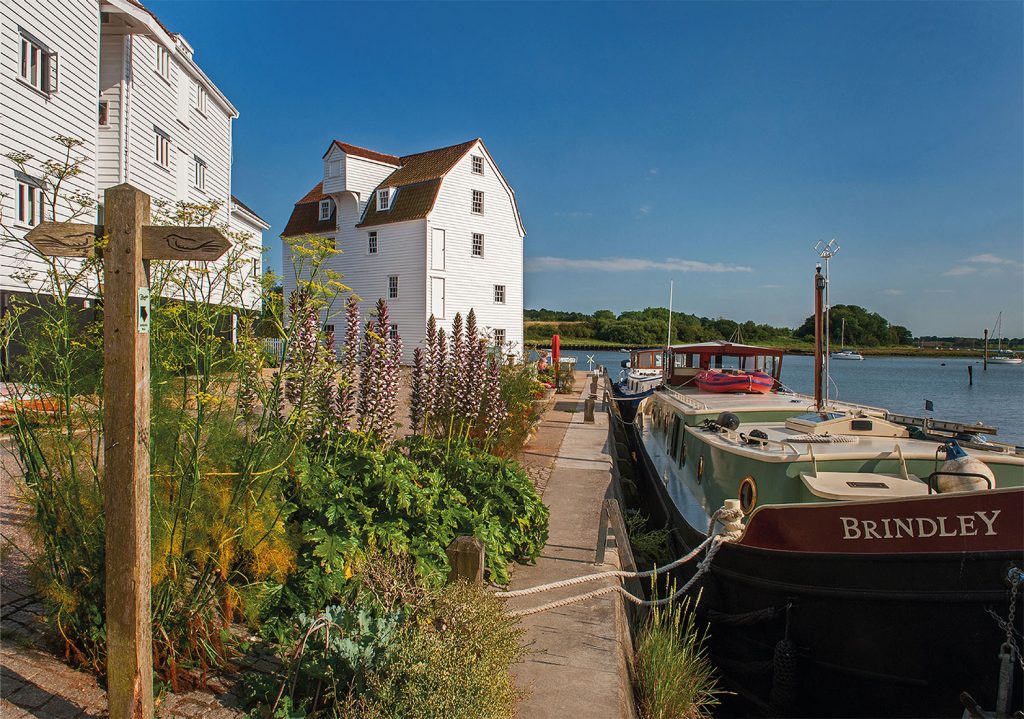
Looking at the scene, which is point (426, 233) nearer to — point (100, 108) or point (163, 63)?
point (163, 63)

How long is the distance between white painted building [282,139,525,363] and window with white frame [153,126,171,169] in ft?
37.8

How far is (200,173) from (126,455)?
25.4m

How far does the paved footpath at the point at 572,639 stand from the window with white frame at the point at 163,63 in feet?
68.3

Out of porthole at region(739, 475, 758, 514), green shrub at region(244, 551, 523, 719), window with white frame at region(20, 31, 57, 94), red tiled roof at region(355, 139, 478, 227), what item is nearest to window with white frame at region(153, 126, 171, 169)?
window with white frame at region(20, 31, 57, 94)

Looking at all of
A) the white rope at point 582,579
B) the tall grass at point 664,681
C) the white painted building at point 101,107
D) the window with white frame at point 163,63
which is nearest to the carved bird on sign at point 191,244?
the white rope at point 582,579

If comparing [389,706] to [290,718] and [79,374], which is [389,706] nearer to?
[290,718]

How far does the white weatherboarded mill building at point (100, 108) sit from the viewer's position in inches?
554

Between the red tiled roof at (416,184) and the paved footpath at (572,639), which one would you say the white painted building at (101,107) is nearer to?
the paved footpath at (572,639)

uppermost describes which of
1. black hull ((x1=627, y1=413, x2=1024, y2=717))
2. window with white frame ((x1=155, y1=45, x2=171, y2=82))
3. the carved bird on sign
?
window with white frame ((x1=155, y1=45, x2=171, y2=82))

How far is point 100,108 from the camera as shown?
60.0 ft

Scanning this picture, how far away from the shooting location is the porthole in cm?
A: 695

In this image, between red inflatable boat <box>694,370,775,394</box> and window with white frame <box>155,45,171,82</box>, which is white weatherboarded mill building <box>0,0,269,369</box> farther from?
red inflatable boat <box>694,370,775,394</box>

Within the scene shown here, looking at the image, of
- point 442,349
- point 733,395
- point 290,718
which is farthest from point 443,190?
point 290,718

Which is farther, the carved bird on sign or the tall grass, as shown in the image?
the tall grass
